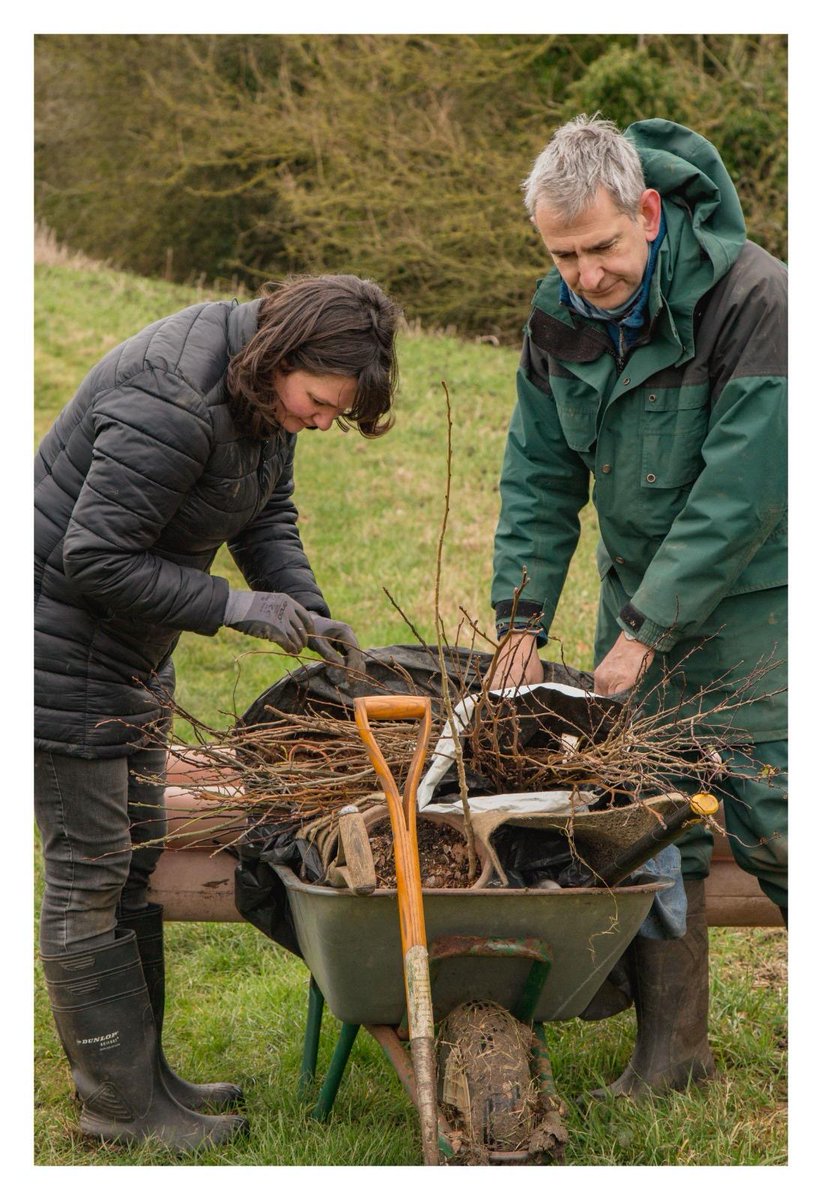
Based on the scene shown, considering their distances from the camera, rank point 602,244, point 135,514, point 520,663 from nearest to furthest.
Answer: point 135,514, point 602,244, point 520,663

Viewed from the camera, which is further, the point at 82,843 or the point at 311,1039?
the point at 311,1039

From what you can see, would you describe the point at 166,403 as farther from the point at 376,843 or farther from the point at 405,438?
the point at 405,438

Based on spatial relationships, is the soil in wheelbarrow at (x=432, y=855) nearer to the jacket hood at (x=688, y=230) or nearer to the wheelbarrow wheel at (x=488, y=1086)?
the wheelbarrow wheel at (x=488, y=1086)

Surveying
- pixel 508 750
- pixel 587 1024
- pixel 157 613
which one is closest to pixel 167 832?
pixel 157 613

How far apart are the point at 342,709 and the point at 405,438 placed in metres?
7.29

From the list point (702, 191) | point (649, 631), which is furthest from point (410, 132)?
point (649, 631)

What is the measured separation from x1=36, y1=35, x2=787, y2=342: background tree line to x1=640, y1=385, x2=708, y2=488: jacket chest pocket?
1067cm

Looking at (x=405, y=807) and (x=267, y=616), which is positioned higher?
(x=267, y=616)

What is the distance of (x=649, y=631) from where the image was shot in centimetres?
282

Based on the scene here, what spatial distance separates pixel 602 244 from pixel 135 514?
1.15m

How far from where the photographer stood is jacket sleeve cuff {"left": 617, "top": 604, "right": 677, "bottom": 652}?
281 cm

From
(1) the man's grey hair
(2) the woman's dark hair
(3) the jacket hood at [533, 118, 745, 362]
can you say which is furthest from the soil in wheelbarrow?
(1) the man's grey hair

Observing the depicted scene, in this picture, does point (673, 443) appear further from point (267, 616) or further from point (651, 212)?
point (267, 616)

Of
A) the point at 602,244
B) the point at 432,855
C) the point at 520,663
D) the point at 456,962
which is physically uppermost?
the point at 602,244
